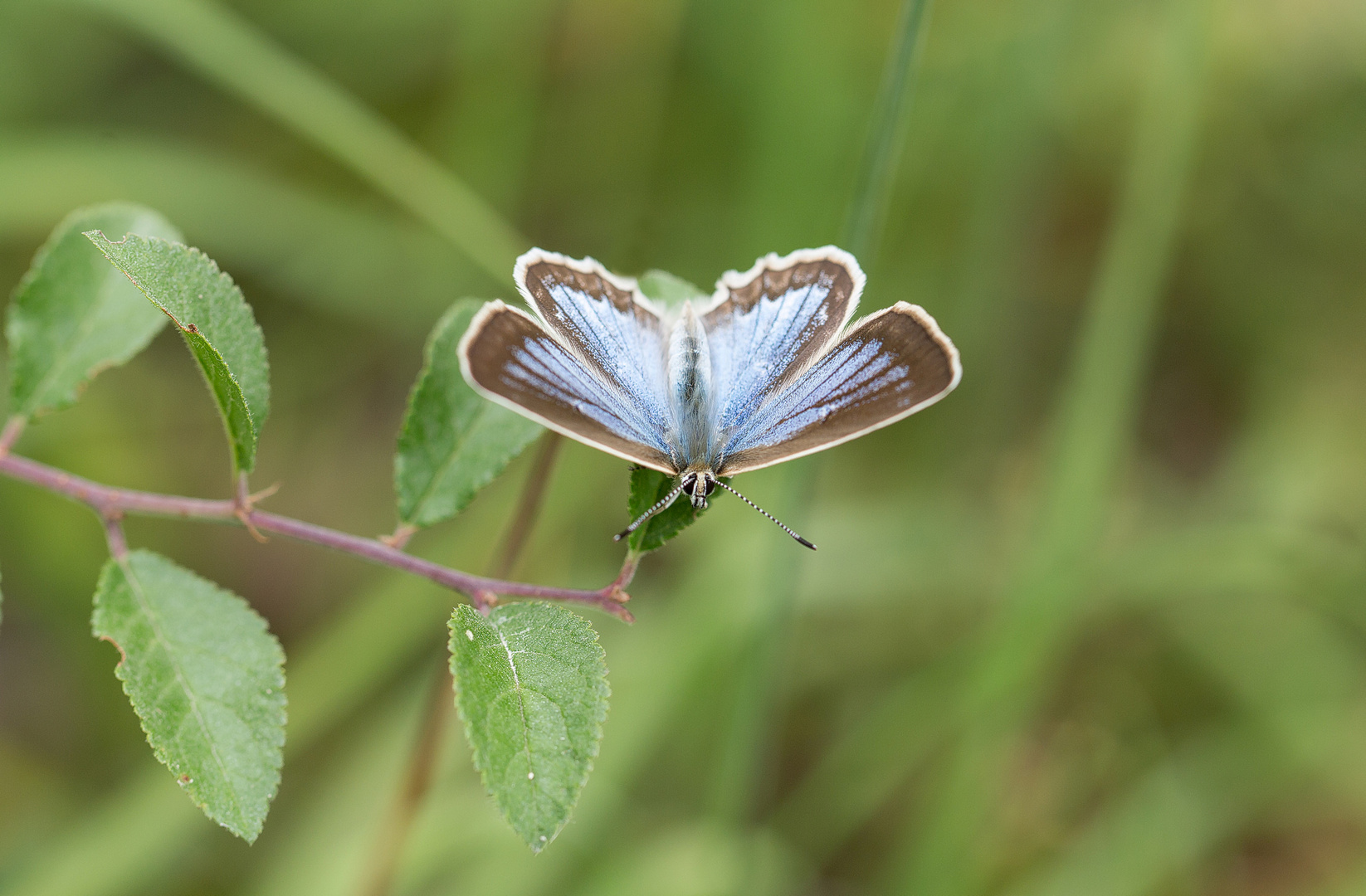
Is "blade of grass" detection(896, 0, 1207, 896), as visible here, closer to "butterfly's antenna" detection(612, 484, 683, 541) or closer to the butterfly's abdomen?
the butterfly's abdomen

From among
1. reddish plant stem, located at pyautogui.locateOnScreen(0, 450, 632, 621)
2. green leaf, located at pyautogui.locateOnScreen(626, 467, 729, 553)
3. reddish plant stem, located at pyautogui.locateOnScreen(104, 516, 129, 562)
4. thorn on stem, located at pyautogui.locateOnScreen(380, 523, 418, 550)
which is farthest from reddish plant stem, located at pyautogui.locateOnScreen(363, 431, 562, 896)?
reddish plant stem, located at pyautogui.locateOnScreen(104, 516, 129, 562)

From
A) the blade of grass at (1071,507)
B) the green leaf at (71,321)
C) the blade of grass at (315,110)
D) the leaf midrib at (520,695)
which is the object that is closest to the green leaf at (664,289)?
the leaf midrib at (520,695)

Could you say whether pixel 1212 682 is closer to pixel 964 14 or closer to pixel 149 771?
pixel 964 14

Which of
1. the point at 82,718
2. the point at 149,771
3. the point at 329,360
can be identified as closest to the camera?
the point at 149,771

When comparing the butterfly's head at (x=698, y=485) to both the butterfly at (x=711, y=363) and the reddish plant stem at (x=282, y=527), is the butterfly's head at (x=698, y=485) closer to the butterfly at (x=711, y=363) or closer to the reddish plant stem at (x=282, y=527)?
the butterfly at (x=711, y=363)

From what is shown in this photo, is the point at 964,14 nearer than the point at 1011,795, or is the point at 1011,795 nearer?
the point at 1011,795

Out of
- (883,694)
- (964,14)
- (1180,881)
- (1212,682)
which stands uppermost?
(964,14)

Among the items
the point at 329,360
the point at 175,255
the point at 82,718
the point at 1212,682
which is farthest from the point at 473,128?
the point at 1212,682
